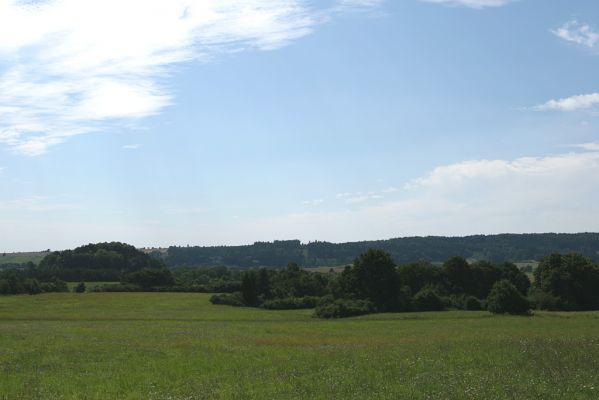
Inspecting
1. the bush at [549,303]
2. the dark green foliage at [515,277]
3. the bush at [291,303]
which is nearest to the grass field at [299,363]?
the bush at [549,303]

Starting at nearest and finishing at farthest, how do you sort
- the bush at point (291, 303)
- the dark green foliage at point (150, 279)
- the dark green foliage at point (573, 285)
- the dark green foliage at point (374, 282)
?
the dark green foliage at point (573, 285) < the dark green foliage at point (374, 282) < the bush at point (291, 303) < the dark green foliage at point (150, 279)

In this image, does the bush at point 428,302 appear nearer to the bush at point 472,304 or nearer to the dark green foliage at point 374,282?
the dark green foliage at point 374,282

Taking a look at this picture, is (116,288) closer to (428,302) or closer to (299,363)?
(428,302)

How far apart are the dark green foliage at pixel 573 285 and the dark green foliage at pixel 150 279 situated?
83090mm

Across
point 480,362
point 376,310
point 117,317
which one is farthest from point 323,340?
point 376,310

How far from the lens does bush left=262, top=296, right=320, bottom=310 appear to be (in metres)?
105

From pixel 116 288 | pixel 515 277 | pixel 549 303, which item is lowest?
pixel 549 303

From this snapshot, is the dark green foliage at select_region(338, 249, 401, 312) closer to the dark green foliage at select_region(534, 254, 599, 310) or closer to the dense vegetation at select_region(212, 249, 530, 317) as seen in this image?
the dense vegetation at select_region(212, 249, 530, 317)

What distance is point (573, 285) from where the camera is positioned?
91438 mm

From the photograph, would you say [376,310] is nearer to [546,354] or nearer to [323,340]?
[323,340]

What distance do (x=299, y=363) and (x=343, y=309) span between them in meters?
53.7

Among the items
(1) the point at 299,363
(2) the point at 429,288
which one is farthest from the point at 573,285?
(1) the point at 299,363

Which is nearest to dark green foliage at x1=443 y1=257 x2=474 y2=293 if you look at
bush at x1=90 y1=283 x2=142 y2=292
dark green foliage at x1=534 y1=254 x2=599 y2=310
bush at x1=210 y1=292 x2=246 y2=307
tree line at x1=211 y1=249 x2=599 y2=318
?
tree line at x1=211 y1=249 x2=599 y2=318

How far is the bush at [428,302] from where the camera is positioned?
93750 millimetres
